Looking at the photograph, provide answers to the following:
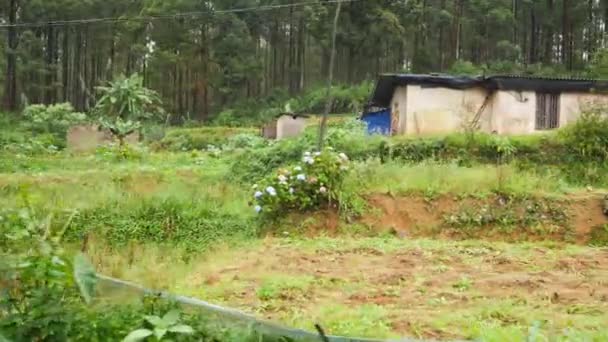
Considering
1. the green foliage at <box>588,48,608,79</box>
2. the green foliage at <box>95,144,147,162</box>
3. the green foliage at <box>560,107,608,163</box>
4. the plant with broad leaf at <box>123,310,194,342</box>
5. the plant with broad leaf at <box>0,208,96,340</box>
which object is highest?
the green foliage at <box>588,48,608,79</box>

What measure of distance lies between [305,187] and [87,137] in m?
18.9

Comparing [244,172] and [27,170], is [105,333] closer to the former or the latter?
[244,172]

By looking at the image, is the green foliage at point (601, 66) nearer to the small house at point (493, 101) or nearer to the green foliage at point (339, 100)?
the small house at point (493, 101)

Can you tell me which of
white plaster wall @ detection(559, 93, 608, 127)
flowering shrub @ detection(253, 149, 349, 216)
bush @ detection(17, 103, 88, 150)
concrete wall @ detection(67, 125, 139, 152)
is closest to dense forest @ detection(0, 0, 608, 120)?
bush @ detection(17, 103, 88, 150)

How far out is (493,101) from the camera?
1850 cm

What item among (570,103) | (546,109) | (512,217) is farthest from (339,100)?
(512,217)

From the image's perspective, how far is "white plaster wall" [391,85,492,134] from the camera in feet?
61.6

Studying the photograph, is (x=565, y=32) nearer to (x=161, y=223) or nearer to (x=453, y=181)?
(x=453, y=181)

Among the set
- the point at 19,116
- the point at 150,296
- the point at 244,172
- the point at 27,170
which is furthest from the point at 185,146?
the point at 150,296

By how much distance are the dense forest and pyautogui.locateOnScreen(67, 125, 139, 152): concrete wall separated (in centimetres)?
1210

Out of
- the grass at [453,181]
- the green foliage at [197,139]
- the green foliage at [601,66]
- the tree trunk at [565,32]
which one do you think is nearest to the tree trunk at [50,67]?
the green foliage at [197,139]

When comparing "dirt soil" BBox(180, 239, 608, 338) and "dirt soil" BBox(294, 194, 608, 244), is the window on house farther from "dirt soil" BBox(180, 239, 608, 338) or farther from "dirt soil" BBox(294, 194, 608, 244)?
"dirt soil" BBox(180, 239, 608, 338)

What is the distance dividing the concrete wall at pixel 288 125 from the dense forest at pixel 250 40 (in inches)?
490

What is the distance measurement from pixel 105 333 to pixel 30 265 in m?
0.53
